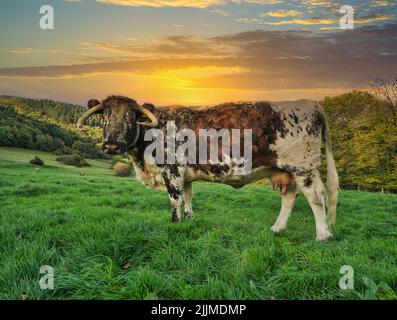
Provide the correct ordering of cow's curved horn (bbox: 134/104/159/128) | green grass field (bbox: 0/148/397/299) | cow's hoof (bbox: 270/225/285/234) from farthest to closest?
cow's hoof (bbox: 270/225/285/234)
cow's curved horn (bbox: 134/104/159/128)
green grass field (bbox: 0/148/397/299)

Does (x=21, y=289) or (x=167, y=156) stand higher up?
(x=167, y=156)

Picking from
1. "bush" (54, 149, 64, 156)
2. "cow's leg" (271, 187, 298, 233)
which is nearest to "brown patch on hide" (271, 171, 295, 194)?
"cow's leg" (271, 187, 298, 233)

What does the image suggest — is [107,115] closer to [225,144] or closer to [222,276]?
[225,144]

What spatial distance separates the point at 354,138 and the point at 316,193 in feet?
87.7

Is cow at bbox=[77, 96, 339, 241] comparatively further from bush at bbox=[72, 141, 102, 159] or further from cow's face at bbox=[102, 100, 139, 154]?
bush at bbox=[72, 141, 102, 159]

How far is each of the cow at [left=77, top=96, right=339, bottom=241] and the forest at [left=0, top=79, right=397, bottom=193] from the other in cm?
2101

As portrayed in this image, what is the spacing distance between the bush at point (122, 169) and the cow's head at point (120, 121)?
24110 mm

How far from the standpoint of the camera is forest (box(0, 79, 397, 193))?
32.2 m

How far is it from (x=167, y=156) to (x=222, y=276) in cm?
398

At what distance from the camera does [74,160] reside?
3503cm

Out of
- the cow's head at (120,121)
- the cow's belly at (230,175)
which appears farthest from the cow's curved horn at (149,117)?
the cow's belly at (230,175)
